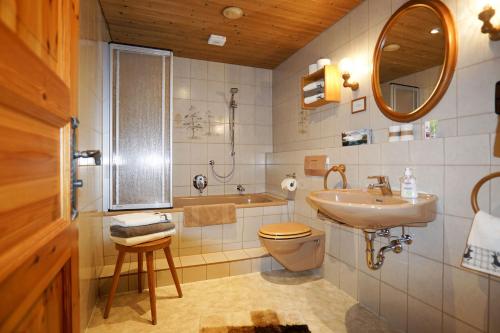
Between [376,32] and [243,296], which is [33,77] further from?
[376,32]

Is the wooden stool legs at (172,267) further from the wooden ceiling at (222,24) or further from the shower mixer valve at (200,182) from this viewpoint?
the wooden ceiling at (222,24)

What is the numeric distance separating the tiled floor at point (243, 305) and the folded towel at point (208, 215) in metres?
0.53

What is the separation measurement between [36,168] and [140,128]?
80.9 inches

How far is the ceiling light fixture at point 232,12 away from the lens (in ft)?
7.44

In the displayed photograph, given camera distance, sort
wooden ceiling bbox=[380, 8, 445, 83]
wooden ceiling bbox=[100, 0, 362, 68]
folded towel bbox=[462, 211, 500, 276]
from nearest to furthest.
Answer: folded towel bbox=[462, 211, 500, 276], wooden ceiling bbox=[380, 8, 445, 83], wooden ceiling bbox=[100, 0, 362, 68]

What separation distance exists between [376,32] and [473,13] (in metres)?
0.66

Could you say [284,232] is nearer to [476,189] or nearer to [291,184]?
[291,184]

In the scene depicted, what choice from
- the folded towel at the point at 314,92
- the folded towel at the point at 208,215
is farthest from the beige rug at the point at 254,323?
the folded towel at the point at 314,92

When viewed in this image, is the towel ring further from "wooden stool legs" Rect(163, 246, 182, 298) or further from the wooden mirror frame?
"wooden stool legs" Rect(163, 246, 182, 298)

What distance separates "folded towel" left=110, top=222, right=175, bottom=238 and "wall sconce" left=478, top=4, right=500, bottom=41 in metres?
2.11

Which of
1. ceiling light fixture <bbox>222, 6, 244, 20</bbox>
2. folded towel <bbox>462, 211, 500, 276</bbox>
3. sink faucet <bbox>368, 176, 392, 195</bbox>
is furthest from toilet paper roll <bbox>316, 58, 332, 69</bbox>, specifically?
folded towel <bbox>462, 211, 500, 276</bbox>

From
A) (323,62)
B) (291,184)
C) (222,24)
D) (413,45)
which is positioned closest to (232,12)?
(222,24)

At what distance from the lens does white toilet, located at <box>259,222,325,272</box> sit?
2164 mm

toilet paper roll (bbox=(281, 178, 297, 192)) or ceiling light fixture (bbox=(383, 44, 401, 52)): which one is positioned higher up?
ceiling light fixture (bbox=(383, 44, 401, 52))
